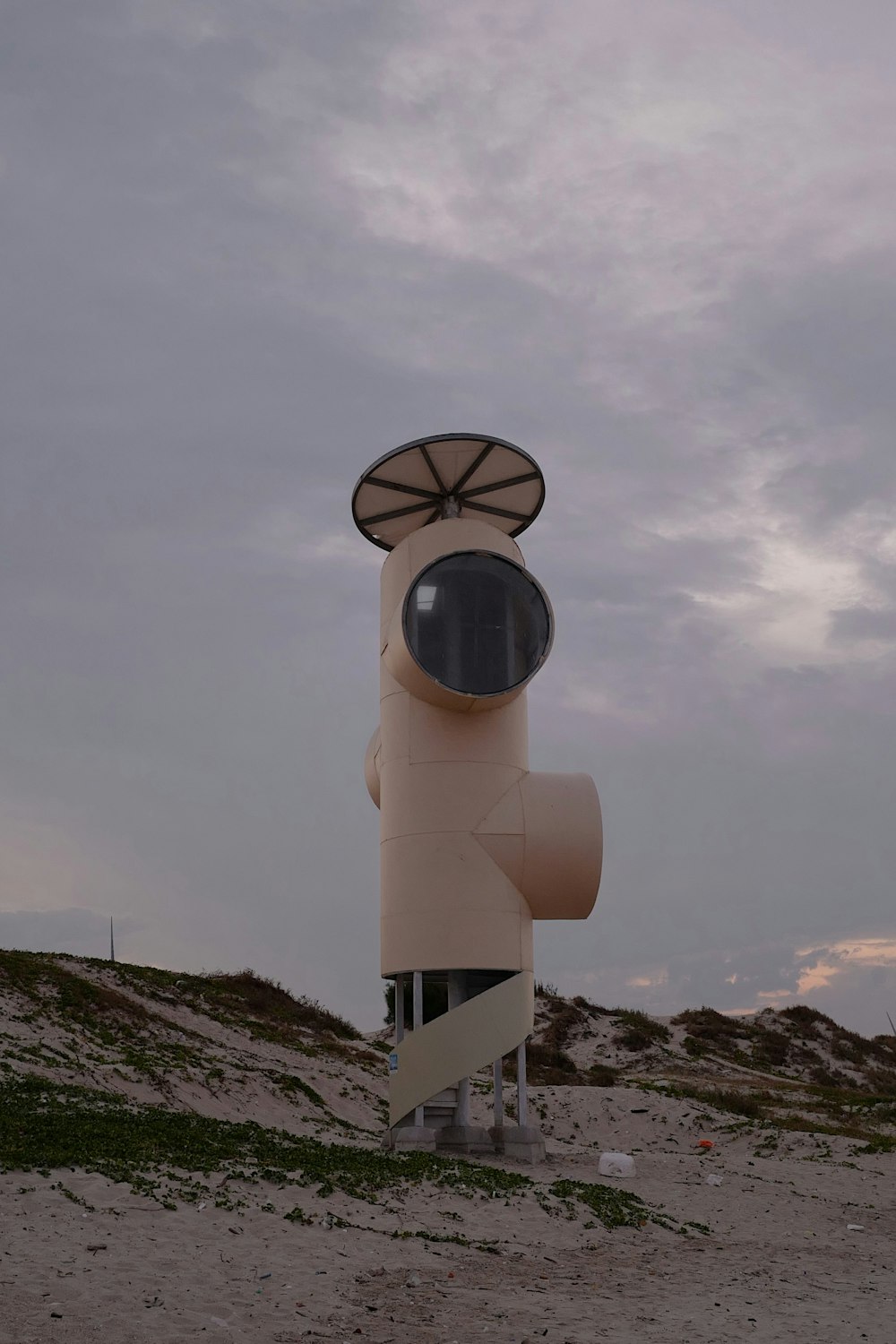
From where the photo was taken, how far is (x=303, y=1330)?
8.66 meters

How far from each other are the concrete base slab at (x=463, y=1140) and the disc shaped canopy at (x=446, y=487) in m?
12.0

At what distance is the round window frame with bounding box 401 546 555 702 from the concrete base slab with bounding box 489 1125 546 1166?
790 centimetres

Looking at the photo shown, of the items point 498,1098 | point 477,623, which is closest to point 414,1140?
point 498,1098

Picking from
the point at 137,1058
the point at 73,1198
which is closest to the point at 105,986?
the point at 137,1058

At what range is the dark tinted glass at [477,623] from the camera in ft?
65.6

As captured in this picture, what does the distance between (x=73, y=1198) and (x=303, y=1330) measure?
12.4ft

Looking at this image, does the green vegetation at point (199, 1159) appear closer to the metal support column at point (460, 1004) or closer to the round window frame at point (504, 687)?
the metal support column at point (460, 1004)

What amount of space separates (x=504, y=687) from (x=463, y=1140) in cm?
824

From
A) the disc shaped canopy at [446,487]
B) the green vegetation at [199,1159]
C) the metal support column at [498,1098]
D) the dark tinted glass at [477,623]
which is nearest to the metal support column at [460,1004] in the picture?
the metal support column at [498,1098]

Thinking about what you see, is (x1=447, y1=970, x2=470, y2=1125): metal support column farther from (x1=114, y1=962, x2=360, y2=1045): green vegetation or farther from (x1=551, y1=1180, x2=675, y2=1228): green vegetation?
(x1=114, y1=962, x2=360, y2=1045): green vegetation

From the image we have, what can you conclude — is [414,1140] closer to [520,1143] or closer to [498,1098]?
[520,1143]

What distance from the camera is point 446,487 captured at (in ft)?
74.9

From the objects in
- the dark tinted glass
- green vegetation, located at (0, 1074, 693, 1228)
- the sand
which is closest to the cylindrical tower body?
the dark tinted glass

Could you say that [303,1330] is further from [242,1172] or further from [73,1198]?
[242,1172]
